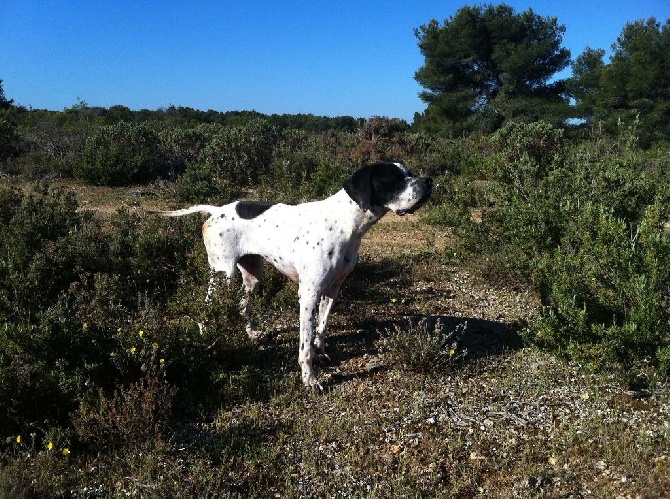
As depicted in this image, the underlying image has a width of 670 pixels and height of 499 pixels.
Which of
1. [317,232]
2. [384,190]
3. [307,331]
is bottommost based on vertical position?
[307,331]

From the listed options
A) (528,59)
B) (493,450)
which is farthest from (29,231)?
(528,59)

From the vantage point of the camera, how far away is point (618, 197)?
215 inches

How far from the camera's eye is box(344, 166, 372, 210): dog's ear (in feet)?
12.9

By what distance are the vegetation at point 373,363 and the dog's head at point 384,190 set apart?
1068 millimetres

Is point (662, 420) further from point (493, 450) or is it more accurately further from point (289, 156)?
point (289, 156)

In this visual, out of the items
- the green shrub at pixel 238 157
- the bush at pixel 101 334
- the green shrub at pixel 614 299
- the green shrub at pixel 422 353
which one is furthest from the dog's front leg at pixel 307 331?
the green shrub at pixel 238 157

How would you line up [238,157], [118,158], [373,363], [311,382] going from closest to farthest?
1. [311,382]
2. [373,363]
3. [118,158]
4. [238,157]

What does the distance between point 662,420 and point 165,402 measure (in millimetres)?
3091

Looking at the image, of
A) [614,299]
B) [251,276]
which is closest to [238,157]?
[251,276]

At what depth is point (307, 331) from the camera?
4.09 m

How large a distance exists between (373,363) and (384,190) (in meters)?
1.42

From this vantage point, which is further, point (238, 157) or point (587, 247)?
point (238, 157)

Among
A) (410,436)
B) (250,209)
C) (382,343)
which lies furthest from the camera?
(382,343)

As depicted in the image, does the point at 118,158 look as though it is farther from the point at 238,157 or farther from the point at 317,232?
the point at 317,232
